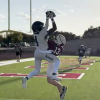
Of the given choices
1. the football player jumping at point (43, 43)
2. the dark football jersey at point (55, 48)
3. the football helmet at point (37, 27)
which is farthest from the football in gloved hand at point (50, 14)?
the dark football jersey at point (55, 48)

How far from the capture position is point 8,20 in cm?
3803

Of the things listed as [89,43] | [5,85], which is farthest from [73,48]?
[5,85]

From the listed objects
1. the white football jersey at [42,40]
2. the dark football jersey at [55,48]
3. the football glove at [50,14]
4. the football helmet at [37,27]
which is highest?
the football glove at [50,14]

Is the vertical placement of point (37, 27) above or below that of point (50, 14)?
below

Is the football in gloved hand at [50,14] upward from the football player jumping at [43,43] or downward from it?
upward

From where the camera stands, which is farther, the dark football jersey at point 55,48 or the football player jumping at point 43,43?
the dark football jersey at point 55,48

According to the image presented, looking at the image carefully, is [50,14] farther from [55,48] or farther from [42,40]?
[55,48]

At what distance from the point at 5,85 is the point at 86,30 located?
102m

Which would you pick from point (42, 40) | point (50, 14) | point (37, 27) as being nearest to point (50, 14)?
point (50, 14)

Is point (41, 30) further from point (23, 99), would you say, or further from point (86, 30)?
point (86, 30)

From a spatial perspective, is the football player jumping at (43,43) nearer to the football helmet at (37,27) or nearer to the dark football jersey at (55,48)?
the football helmet at (37,27)

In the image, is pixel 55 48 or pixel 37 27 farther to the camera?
pixel 55 48

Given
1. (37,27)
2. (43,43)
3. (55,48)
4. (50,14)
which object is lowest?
(55,48)

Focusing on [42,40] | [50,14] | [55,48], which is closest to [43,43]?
[42,40]
